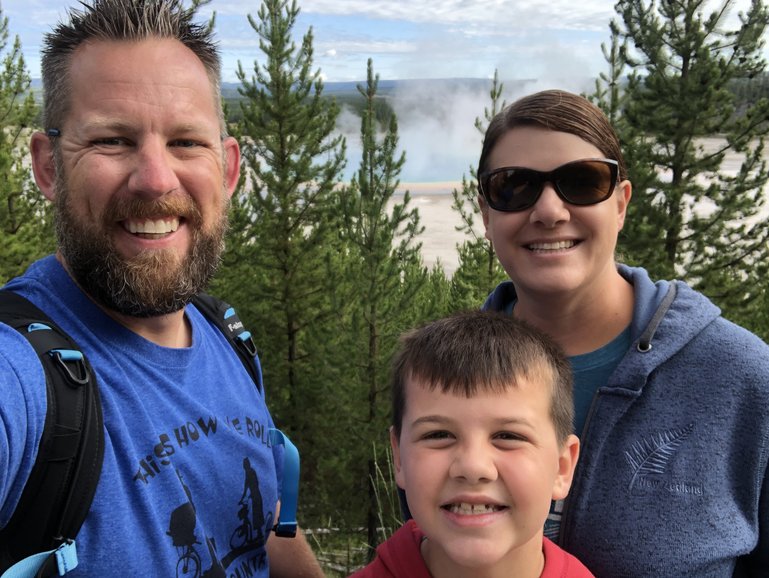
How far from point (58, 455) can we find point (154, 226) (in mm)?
672

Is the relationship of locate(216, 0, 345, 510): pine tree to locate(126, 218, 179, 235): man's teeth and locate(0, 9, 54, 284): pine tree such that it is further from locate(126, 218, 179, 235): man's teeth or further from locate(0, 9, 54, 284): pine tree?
locate(126, 218, 179, 235): man's teeth

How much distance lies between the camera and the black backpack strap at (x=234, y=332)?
2.25 meters

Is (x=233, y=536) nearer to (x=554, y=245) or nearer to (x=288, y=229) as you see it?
(x=554, y=245)

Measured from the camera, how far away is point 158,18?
1.87 m

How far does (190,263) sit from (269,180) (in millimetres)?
7500

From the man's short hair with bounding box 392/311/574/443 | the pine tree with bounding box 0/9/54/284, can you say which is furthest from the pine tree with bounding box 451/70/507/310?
the man's short hair with bounding box 392/311/574/443

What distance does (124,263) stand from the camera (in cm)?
180

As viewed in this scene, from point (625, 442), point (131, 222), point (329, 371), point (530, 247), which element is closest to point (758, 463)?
point (625, 442)

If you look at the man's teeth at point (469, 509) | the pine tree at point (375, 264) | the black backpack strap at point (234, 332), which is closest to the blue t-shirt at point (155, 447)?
the black backpack strap at point (234, 332)

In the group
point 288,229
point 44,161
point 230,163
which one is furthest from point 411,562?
point 288,229

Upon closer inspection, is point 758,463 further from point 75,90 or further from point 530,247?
point 75,90

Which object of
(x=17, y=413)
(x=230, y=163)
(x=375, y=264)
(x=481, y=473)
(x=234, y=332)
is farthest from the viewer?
(x=375, y=264)

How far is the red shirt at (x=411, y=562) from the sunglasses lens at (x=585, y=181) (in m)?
0.91

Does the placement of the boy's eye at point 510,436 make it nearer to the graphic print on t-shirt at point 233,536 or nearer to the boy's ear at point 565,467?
the boy's ear at point 565,467
